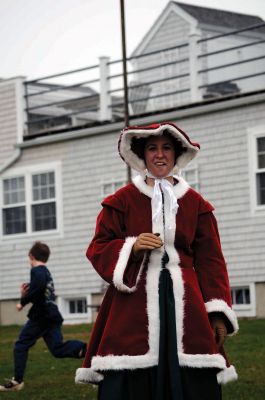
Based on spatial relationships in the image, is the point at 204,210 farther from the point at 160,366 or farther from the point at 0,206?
the point at 0,206

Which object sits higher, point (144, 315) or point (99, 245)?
point (99, 245)

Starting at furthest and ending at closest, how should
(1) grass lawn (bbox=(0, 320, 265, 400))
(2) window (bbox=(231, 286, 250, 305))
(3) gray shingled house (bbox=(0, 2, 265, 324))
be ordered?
1. (2) window (bbox=(231, 286, 250, 305))
2. (3) gray shingled house (bbox=(0, 2, 265, 324))
3. (1) grass lawn (bbox=(0, 320, 265, 400))

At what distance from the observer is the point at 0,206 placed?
2494 centimetres

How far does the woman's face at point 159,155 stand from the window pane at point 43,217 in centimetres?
1775

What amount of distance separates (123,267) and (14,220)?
18.9 meters

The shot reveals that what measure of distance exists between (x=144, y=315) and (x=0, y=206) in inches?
758

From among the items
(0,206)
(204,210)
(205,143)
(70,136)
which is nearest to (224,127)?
(205,143)

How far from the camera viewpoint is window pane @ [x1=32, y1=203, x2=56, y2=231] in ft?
78.7

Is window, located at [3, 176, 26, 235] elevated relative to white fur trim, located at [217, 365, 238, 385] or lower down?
elevated

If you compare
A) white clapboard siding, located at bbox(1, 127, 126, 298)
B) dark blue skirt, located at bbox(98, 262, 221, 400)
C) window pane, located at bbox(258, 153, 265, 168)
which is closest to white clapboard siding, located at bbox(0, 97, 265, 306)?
white clapboard siding, located at bbox(1, 127, 126, 298)

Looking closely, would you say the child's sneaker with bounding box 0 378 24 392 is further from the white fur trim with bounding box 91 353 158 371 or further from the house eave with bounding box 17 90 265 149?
the house eave with bounding box 17 90 265 149

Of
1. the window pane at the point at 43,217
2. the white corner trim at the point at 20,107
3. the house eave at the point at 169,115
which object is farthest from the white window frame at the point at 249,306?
the white corner trim at the point at 20,107

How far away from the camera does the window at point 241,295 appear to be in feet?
67.1

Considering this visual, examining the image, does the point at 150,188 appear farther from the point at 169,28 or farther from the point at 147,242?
the point at 169,28
